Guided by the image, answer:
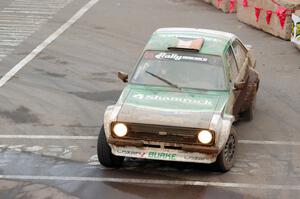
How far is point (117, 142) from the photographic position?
31.3ft

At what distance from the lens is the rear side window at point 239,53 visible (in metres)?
11.6

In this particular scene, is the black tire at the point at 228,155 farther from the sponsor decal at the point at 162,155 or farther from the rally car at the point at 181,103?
the sponsor decal at the point at 162,155

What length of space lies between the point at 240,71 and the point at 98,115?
3.10 meters

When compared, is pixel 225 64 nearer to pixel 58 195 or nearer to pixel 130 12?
pixel 58 195

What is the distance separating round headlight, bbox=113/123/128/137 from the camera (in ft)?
31.2

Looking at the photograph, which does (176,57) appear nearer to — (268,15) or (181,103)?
(181,103)

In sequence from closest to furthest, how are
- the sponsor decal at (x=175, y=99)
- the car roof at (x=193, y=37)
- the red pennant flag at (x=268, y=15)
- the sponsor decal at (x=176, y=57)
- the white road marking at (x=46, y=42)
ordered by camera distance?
1. the sponsor decal at (x=175, y=99)
2. the sponsor decal at (x=176, y=57)
3. the car roof at (x=193, y=37)
4. the white road marking at (x=46, y=42)
5. the red pennant flag at (x=268, y=15)

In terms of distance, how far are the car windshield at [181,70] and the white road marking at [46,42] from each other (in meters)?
5.60

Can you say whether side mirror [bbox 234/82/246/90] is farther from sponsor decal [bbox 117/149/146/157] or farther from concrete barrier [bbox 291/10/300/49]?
concrete barrier [bbox 291/10/300/49]

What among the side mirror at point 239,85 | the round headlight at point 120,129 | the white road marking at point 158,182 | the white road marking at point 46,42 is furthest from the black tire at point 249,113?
the white road marking at point 46,42

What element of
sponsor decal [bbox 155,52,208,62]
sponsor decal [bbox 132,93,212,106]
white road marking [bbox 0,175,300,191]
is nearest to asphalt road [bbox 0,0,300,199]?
white road marking [bbox 0,175,300,191]

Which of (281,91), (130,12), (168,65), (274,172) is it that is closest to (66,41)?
(130,12)

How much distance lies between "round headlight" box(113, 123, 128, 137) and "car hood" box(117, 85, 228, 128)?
0.09 meters

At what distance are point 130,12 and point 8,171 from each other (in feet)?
48.5
